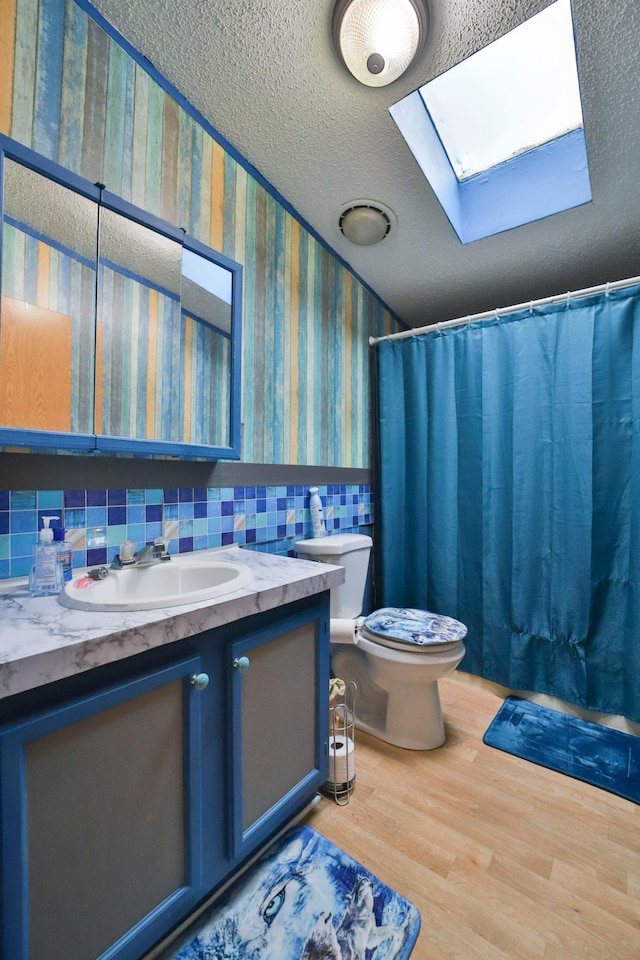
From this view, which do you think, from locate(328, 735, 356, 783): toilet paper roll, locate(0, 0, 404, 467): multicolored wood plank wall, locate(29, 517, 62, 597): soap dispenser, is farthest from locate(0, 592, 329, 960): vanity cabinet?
locate(0, 0, 404, 467): multicolored wood plank wall

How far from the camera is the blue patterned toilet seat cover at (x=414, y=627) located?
4.74 ft

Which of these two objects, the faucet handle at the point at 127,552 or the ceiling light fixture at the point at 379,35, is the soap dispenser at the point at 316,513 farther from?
the ceiling light fixture at the point at 379,35

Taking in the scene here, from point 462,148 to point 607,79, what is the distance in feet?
2.08

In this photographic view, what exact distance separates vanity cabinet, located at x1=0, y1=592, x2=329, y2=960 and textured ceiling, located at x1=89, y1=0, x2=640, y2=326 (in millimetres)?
1628

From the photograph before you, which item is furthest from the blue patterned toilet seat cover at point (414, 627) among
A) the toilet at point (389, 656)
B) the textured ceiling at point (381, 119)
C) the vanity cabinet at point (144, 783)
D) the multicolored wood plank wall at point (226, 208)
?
the textured ceiling at point (381, 119)

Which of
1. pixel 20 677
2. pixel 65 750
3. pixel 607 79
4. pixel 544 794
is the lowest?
pixel 544 794

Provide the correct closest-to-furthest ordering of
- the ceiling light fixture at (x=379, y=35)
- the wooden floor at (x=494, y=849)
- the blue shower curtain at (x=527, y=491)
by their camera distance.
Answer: the wooden floor at (x=494, y=849), the ceiling light fixture at (x=379, y=35), the blue shower curtain at (x=527, y=491)

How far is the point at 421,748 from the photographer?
1541 millimetres

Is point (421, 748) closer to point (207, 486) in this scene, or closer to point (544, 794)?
point (544, 794)

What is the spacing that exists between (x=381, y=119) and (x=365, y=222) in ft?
1.32

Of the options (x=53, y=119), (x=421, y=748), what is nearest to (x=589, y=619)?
(x=421, y=748)

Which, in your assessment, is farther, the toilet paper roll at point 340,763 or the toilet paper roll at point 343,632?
the toilet paper roll at point 343,632

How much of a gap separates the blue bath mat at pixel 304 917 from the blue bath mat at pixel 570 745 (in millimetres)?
809

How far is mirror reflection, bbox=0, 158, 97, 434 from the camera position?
0.93m
